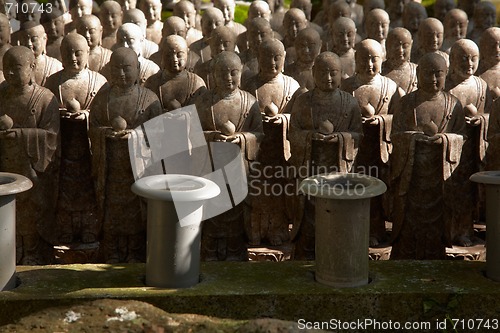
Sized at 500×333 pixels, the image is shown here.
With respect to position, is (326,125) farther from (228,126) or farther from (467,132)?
(467,132)

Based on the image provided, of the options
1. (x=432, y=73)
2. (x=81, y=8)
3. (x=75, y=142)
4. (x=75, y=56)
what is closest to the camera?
(x=432, y=73)

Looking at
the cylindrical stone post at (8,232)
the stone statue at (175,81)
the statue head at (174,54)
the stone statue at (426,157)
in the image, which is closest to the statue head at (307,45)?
the stone statue at (175,81)

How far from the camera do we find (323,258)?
33.3 feet

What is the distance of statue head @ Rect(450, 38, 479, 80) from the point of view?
12.5 meters

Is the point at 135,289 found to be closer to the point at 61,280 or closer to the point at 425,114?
the point at 61,280

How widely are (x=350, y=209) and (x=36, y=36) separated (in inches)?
197

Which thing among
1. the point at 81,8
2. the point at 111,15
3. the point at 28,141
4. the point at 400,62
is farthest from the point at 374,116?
the point at 81,8

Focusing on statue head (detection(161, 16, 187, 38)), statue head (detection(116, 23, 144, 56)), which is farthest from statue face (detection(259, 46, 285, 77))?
statue head (detection(161, 16, 187, 38))

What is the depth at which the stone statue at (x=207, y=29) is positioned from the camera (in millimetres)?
14773

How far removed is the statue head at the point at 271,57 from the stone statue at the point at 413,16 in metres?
4.32

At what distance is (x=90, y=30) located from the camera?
1384cm

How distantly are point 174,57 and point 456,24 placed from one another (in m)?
4.68

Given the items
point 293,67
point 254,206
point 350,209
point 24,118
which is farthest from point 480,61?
point 24,118

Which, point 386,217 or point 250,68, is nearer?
point 386,217
